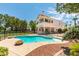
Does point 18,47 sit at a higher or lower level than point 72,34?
lower

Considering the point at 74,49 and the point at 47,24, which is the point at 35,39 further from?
the point at 74,49

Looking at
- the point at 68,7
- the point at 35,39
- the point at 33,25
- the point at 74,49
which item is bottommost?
the point at 74,49

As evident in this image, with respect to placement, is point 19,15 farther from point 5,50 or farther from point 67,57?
point 67,57

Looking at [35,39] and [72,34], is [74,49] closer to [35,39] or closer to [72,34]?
[72,34]

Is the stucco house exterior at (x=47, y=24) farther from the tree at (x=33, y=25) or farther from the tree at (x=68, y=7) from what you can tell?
the tree at (x=68, y=7)

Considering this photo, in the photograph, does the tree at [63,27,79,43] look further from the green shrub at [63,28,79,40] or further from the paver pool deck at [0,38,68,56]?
the paver pool deck at [0,38,68,56]

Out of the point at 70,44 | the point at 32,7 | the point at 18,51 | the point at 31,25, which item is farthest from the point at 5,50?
the point at 70,44

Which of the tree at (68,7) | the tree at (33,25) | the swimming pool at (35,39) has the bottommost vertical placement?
the swimming pool at (35,39)

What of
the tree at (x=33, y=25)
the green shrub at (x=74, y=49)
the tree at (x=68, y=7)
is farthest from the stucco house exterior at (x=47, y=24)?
the green shrub at (x=74, y=49)

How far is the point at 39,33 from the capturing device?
12.3ft

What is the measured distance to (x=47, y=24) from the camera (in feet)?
12.4

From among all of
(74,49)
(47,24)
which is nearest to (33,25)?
(47,24)

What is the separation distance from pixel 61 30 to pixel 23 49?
658 millimetres

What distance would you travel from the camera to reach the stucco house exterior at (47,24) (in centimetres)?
374
